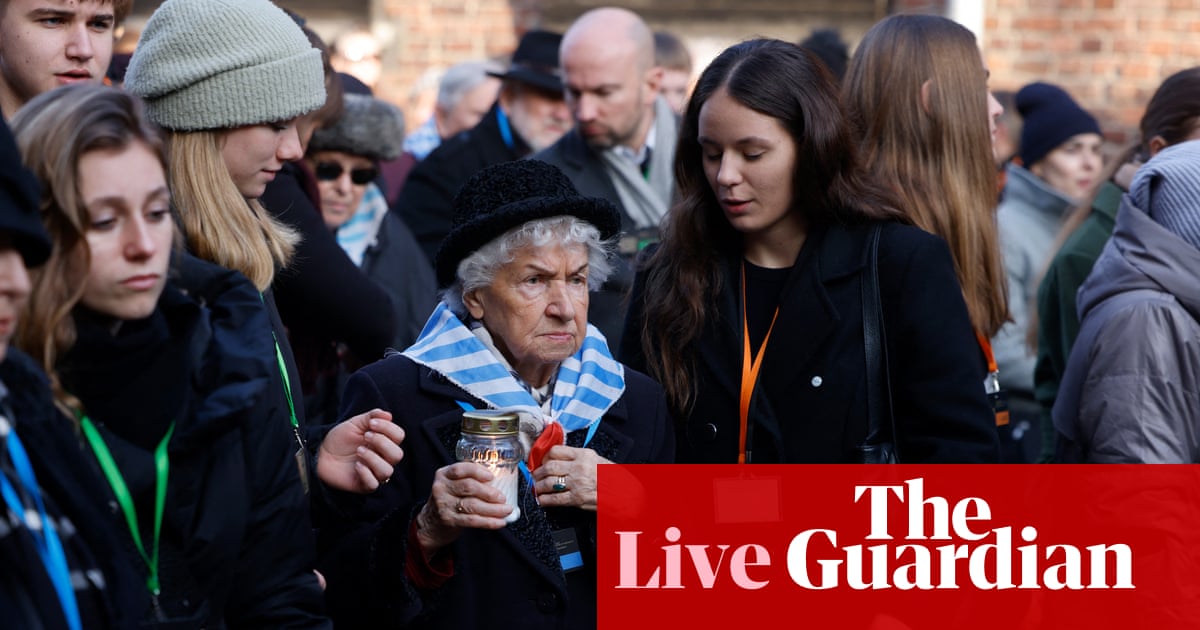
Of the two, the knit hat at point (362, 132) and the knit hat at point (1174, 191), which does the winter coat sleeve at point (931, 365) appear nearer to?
the knit hat at point (1174, 191)

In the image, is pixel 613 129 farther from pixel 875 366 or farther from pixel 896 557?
pixel 896 557

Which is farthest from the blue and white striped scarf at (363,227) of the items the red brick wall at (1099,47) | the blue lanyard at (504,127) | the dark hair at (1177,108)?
the red brick wall at (1099,47)

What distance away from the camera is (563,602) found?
10.3ft

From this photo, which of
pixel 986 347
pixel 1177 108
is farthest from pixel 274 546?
pixel 1177 108

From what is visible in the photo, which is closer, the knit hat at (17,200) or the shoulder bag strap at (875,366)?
the knit hat at (17,200)

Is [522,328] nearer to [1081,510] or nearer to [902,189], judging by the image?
[902,189]

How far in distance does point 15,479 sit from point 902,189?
2.62 m

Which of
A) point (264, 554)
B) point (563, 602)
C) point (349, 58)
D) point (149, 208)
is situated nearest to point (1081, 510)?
point (563, 602)

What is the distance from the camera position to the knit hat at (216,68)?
3143mm

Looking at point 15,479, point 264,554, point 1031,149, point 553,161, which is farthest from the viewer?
point 1031,149

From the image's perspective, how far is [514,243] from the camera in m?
3.22

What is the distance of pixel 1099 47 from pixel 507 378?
7511 millimetres

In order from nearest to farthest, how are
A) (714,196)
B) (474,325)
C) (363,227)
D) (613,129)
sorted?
(474,325) → (714,196) → (363,227) → (613,129)

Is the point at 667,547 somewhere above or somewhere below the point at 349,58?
below
